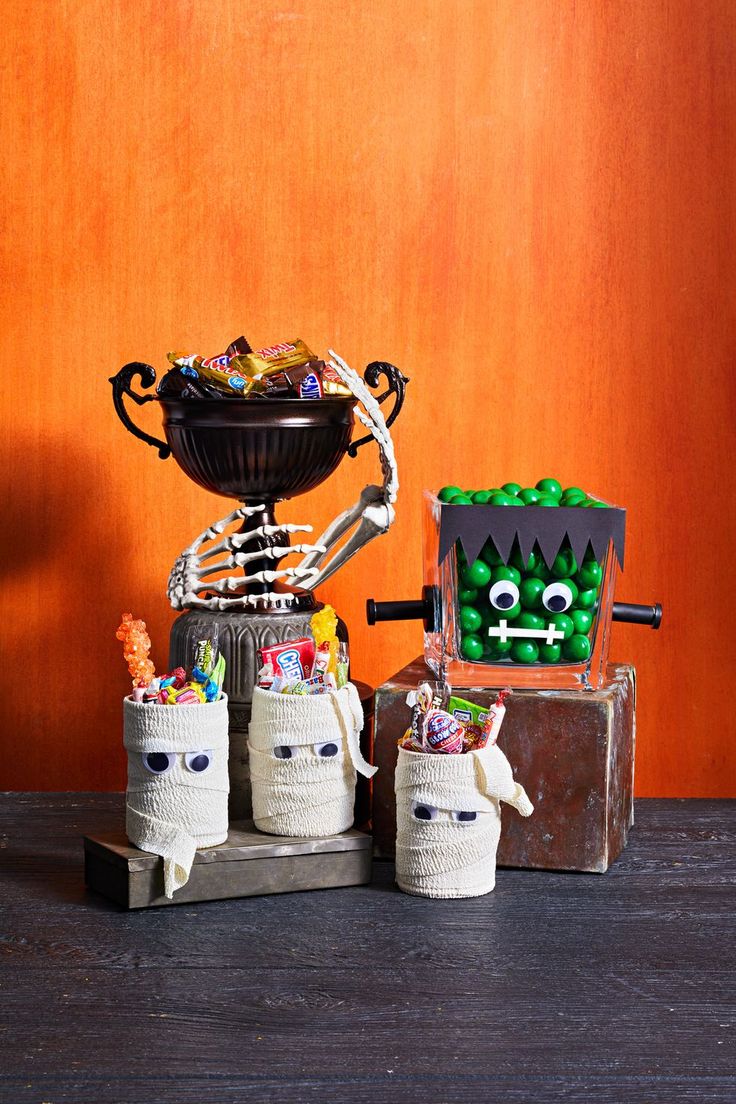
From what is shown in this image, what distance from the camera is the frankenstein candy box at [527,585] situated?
51.6 inches

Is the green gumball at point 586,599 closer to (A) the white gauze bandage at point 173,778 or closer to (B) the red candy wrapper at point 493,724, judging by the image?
(B) the red candy wrapper at point 493,724

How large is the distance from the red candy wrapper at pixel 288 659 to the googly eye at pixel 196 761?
124 mm

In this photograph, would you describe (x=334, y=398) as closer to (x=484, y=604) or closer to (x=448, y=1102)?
(x=484, y=604)

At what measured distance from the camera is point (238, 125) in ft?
5.76

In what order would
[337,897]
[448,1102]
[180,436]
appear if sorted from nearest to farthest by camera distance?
1. [448,1102]
2. [337,897]
3. [180,436]

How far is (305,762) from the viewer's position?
1.29m

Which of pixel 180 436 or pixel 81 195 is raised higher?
pixel 81 195

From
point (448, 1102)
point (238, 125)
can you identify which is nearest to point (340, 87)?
point (238, 125)

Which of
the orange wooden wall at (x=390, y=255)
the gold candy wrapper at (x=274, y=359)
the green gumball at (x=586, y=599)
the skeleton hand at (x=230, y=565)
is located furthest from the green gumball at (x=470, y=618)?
the orange wooden wall at (x=390, y=255)

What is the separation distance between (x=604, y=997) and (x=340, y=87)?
127cm

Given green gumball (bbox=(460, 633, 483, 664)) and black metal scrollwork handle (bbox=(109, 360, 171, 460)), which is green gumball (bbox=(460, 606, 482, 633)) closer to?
green gumball (bbox=(460, 633, 483, 664))

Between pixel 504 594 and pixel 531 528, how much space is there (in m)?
0.07

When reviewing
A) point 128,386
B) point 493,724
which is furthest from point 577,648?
point 128,386

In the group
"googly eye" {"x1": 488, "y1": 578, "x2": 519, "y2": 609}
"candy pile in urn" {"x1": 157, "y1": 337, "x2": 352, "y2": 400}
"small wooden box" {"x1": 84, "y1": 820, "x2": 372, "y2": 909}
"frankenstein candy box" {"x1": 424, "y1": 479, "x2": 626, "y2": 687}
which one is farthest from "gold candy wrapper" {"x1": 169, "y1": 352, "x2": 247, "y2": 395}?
"small wooden box" {"x1": 84, "y1": 820, "x2": 372, "y2": 909}
